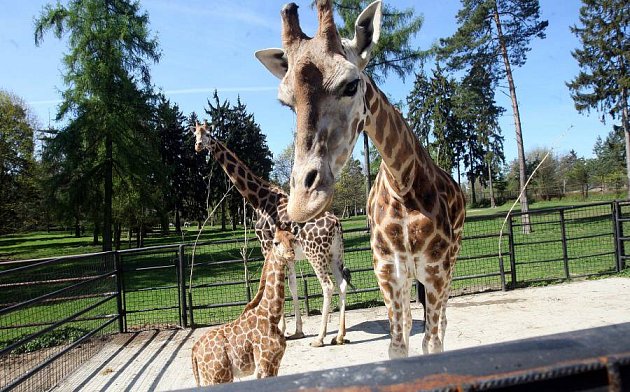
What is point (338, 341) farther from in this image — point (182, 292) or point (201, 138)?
point (201, 138)

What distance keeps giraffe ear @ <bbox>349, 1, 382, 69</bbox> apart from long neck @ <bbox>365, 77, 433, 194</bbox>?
22 cm

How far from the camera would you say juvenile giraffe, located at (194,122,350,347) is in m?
6.12

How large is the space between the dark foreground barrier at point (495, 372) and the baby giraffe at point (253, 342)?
2910 mm

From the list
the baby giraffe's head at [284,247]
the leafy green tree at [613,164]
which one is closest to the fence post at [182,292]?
the baby giraffe's head at [284,247]

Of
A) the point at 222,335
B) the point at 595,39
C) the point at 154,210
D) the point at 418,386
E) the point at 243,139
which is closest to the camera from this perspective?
the point at 418,386

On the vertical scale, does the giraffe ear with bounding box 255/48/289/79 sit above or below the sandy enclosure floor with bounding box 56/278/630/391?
above

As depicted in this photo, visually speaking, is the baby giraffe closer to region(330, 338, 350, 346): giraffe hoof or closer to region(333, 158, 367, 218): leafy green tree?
region(330, 338, 350, 346): giraffe hoof

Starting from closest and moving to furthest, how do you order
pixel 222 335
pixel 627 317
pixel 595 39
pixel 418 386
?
pixel 418 386 < pixel 222 335 < pixel 627 317 < pixel 595 39

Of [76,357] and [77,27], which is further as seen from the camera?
[77,27]

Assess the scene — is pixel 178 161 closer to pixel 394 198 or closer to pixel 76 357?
pixel 76 357

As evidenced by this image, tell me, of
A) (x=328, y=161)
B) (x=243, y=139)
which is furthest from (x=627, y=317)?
(x=243, y=139)

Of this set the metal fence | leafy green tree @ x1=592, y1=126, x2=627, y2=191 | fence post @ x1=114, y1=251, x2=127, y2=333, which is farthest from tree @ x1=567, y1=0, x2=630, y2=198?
fence post @ x1=114, y1=251, x2=127, y2=333

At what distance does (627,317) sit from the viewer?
217 inches

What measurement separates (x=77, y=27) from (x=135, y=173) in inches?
259
